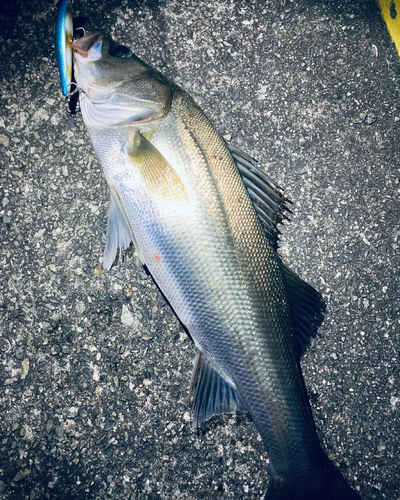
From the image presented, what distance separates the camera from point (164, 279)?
1.84 m

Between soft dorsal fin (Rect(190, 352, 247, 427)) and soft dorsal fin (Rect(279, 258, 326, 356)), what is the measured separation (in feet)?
1.51

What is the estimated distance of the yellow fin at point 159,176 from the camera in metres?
1.77

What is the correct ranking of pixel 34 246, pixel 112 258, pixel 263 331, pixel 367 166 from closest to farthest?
pixel 263 331
pixel 112 258
pixel 34 246
pixel 367 166

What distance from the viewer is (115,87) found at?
189cm

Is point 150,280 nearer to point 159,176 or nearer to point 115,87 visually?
point 159,176

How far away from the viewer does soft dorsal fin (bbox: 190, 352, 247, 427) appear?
192 centimetres

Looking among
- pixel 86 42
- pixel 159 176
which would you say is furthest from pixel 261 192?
pixel 86 42

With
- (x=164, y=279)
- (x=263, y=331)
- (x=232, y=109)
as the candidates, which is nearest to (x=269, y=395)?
(x=263, y=331)

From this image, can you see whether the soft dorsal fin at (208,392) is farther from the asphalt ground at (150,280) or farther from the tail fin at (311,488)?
the tail fin at (311,488)

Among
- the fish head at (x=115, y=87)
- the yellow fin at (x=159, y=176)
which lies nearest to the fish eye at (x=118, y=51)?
the fish head at (x=115, y=87)

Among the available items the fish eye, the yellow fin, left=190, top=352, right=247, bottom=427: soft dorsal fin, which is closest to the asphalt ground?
left=190, top=352, right=247, bottom=427: soft dorsal fin

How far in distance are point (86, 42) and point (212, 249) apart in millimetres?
1313

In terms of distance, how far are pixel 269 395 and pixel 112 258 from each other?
1156 millimetres

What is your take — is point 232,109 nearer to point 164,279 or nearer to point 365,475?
point 164,279
